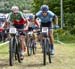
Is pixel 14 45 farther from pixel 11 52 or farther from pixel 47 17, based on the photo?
pixel 47 17

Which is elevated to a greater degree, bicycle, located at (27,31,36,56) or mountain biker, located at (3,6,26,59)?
mountain biker, located at (3,6,26,59)

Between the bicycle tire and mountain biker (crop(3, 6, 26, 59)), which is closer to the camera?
the bicycle tire

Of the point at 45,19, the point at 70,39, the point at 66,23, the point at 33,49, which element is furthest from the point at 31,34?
the point at 66,23

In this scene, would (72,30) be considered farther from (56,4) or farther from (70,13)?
(56,4)

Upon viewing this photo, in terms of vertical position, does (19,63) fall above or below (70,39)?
above

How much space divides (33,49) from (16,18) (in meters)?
4.22

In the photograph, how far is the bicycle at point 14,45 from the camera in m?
13.8

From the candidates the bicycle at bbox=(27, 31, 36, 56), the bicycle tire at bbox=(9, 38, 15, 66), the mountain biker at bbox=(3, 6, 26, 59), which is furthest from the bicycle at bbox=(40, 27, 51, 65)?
the bicycle at bbox=(27, 31, 36, 56)

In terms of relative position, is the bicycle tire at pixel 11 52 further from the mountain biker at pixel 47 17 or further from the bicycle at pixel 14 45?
the mountain biker at pixel 47 17

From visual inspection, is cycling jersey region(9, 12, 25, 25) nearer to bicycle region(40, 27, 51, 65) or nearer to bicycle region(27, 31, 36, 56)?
bicycle region(40, 27, 51, 65)

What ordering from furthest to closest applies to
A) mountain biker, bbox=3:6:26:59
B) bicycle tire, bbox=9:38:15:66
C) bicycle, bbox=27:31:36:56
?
1. bicycle, bbox=27:31:36:56
2. mountain biker, bbox=3:6:26:59
3. bicycle tire, bbox=9:38:15:66

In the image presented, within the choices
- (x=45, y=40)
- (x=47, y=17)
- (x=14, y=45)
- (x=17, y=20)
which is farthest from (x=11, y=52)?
(x=47, y=17)

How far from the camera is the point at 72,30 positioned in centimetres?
5316

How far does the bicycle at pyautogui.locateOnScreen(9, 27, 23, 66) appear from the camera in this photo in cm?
1376
